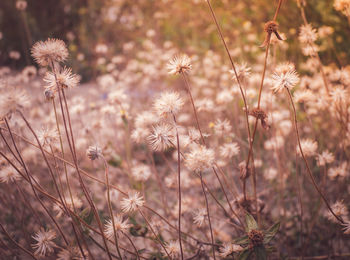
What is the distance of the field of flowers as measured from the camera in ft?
2.43

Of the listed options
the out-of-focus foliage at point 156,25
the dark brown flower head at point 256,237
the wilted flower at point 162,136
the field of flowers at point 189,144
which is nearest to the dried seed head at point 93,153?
the field of flowers at point 189,144

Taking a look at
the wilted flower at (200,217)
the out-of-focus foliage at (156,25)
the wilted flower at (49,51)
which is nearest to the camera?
the wilted flower at (49,51)

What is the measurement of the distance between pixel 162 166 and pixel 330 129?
1.32 meters

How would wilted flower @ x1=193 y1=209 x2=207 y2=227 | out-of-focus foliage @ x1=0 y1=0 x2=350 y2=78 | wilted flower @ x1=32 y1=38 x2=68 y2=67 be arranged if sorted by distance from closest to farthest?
wilted flower @ x1=32 y1=38 x2=68 y2=67
wilted flower @ x1=193 y1=209 x2=207 y2=227
out-of-focus foliage @ x1=0 y1=0 x2=350 y2=78

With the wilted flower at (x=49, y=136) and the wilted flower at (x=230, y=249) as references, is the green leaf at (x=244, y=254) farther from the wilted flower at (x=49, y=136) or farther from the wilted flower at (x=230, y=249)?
the wilted flower at (x=49, y=136)

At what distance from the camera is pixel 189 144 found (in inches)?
33.5

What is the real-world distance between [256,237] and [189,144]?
34 centimetres

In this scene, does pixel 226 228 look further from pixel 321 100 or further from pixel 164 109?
pixel 164 109

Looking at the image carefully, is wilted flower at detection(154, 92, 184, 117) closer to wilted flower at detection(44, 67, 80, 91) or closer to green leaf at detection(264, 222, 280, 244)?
wilted flower at detection(44, 67, 80, 91)

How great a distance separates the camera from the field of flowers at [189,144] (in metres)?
0.74

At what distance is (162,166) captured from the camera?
2279 millimetres

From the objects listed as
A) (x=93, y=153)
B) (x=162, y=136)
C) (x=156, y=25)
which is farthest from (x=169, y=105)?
(x=156, y=25)

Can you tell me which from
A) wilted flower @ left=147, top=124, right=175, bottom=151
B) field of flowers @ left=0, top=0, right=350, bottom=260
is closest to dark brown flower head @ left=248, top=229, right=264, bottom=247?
field of flowers @ left=0, top=0, right=350, bottom=260

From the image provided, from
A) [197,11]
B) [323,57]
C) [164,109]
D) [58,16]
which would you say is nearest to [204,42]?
[197,11]
